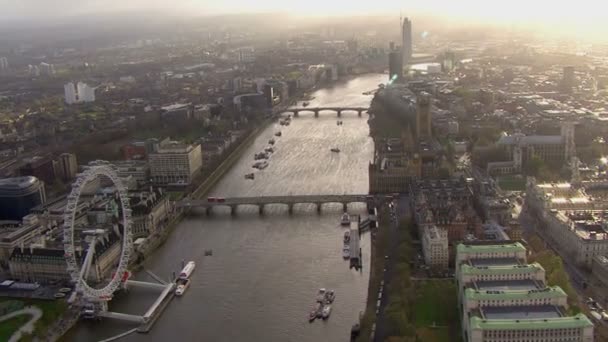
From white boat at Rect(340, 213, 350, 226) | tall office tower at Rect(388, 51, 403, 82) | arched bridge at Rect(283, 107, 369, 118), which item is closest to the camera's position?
white boat at Rect(340, 213, 350, 226)

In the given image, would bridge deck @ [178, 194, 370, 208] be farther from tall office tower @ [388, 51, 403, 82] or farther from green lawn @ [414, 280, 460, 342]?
tall office tower @ [388, 51, 403, 82]

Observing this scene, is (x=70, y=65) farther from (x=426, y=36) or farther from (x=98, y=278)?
(x=98, y=278)

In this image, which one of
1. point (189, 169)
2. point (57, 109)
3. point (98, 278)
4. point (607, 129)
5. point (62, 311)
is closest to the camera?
point (62, 311)

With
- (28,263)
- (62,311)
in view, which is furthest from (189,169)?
(62,311)

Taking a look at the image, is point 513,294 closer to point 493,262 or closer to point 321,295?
point 493,262

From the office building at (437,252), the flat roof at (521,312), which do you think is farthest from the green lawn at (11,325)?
the flat roof at (521,312)

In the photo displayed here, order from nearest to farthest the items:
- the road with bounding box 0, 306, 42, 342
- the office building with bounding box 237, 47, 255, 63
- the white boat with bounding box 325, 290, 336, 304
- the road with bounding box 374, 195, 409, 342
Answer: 1. the road with bounding box 374, 195, 409, 342
2. the road with bounding box 0, 306, 42, 342
3. the white boat with bounding box 325, 290, 336, 304
4. the office building with bounding box 237, 47, 255, 63

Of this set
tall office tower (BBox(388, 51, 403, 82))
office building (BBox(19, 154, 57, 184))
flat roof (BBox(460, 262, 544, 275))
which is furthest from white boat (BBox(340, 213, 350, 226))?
tall office tower (BBox(388, 51, 403, 82))
